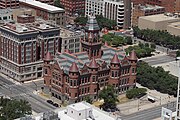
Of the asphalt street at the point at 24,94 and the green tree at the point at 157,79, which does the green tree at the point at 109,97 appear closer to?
the asphalt street at the point at 24,94

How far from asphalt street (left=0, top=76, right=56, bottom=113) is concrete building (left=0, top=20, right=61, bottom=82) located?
18.6ft

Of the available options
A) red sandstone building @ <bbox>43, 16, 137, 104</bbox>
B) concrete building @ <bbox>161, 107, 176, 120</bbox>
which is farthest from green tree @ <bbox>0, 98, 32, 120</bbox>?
concrete building @ <bbox>161, 107, 176, 120</bbox>

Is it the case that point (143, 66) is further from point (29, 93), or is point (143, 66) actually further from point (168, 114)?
point (168, 114)

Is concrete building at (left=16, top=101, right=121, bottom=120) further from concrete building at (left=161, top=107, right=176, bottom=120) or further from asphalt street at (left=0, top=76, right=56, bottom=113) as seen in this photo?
asphalt street at (left=0, top=76, right=56, bottom=113)

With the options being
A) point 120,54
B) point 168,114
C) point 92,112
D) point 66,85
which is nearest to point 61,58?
point 66,85

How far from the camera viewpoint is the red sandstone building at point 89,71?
541 feet

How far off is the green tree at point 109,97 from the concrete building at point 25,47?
1588 inches

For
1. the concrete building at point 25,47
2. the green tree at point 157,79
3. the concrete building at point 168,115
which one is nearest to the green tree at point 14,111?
the concrete building at point 25,47

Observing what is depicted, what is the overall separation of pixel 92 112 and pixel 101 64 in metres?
53.8

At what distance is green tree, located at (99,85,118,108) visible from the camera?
160000 millimetres

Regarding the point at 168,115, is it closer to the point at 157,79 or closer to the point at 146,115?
the point at 146,115

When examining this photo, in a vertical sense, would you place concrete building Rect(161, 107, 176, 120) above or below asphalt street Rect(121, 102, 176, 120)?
above

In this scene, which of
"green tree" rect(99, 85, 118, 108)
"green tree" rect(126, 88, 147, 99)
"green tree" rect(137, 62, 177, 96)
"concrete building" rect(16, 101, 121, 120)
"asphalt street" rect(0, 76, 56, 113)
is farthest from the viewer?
"green tree" rect(137, 62, 177, 96)

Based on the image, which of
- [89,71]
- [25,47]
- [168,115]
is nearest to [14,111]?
[89,71]
